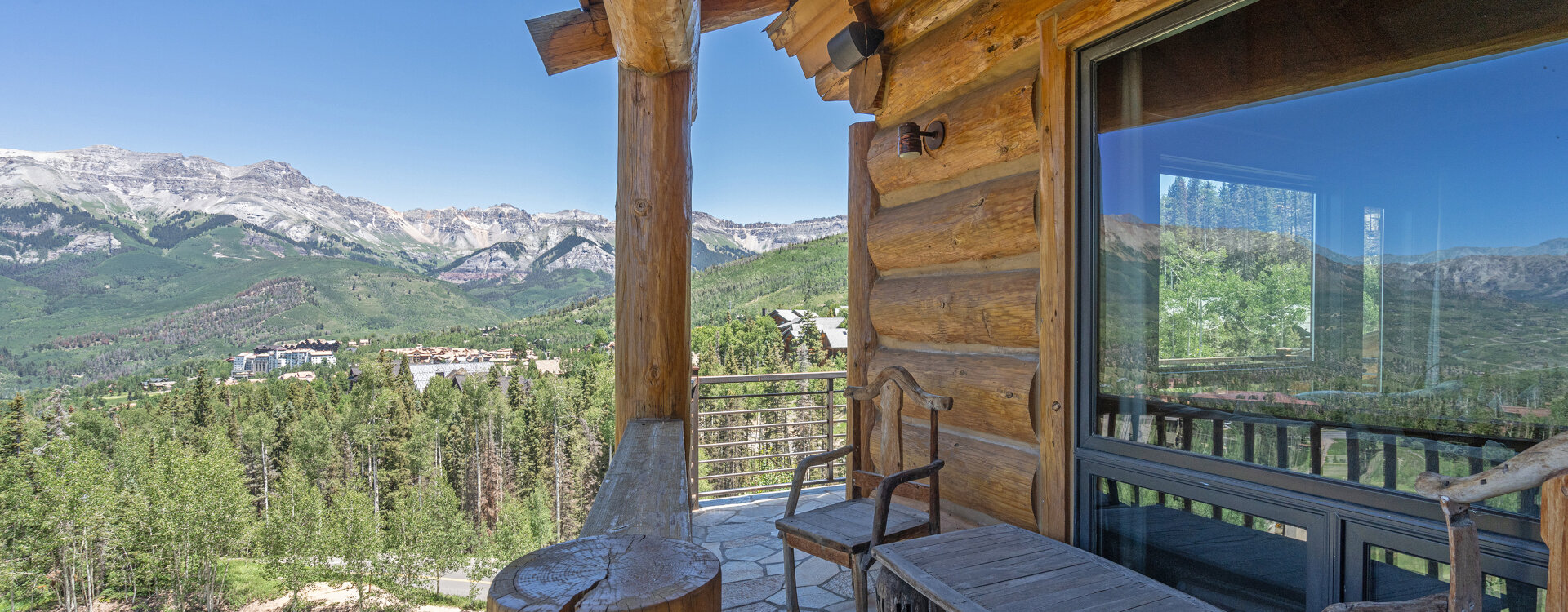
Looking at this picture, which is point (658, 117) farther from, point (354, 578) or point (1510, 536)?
point (354, 578)

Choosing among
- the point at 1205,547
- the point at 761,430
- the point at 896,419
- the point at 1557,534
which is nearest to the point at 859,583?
the point at 896,419

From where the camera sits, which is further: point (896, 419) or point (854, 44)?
point (854, 44)

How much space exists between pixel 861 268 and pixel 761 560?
56.4 inches

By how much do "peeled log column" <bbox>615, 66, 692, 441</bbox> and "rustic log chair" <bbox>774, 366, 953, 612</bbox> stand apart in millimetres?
561

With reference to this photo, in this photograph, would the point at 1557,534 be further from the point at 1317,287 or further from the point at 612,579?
the point at 612,579

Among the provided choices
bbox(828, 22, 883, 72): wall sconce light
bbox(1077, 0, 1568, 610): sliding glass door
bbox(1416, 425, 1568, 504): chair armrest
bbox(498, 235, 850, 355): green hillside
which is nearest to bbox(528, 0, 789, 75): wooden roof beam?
bbox(828, 22, 883, 72): wall sconce light

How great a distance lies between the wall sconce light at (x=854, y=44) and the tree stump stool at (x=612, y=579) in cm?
222

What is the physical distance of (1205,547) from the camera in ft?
4.82

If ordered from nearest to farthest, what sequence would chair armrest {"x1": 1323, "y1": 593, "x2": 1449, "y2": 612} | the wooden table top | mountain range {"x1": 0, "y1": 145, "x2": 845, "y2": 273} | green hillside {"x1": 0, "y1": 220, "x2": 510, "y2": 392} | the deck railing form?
chair armrest {"x1": 1323, "y1": 593, "x2": 1449, "y2": 612}
the wooden table top
the deck railing
green hillside {"x1": 0, "y1": 220, "x2": 510, "y2": 392}
mountain range {"x1": 0, "y1": 145, "x2": 845, "y2": 273}

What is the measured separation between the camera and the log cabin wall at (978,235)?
5.70ft

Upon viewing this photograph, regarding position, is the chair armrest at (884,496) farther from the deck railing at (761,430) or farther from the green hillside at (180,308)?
the green hillside at (180,308)

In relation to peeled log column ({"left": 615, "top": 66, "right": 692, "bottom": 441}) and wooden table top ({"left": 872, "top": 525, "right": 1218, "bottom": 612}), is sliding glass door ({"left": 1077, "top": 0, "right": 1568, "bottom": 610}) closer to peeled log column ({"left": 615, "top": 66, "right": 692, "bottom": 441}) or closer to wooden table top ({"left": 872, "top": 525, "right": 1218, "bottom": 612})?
wooden table top ({"left": 872, "top": 525, "right": 1218, "bottom": 612})

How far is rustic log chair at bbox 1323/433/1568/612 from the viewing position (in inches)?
32.7

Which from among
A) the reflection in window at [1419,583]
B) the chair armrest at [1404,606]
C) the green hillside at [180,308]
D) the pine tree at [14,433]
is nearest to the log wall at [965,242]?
the reflection in window at [1419,583]
